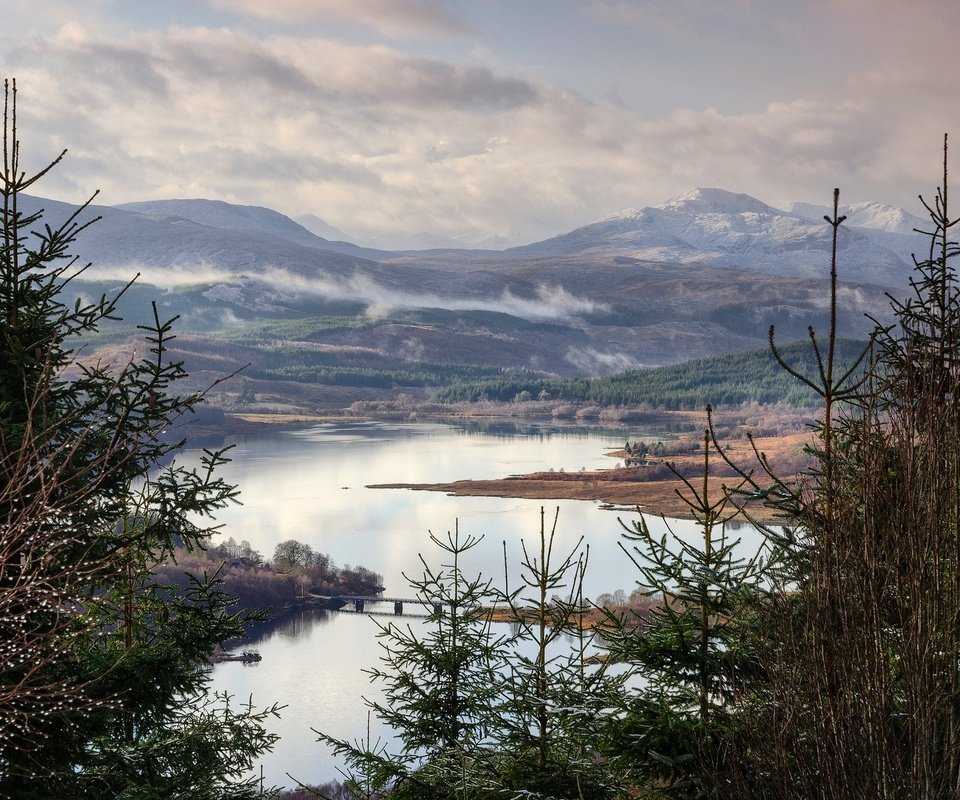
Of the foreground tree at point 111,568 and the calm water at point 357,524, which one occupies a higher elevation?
the foreground tree at point 111,568

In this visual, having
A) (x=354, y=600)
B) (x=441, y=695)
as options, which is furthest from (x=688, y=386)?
(x=441, y=695)

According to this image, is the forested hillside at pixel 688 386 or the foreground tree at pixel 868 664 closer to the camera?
the foreground tree at pixel 868 664

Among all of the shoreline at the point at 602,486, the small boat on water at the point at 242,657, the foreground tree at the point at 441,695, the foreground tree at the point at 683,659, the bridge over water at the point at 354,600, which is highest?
the foreground tree at the point at 683,659

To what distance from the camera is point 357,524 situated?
44719 mm

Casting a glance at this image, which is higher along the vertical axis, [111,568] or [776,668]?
[111,568]

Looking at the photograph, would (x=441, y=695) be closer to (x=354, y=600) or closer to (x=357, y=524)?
(x=354, y=600)

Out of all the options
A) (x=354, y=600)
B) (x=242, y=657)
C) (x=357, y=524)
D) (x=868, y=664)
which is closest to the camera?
(x=868, y=664)

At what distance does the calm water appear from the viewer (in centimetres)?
2269

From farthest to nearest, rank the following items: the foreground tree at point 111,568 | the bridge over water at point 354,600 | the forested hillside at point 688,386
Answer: the forested hillside at point 688,386
the bridge over water at point 354,600
the foreground tree at point 111,568

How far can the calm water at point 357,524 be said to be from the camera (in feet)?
74.4

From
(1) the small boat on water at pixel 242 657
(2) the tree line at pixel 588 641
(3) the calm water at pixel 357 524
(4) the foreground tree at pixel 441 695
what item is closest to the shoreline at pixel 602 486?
(3) the calm water at pixel 357 524

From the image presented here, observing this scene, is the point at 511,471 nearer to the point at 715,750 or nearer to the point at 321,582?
the point at 321,582

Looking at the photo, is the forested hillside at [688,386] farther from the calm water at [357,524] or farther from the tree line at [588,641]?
the tree line at [588,641]

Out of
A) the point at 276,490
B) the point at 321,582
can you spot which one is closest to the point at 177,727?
the point at 321,582
